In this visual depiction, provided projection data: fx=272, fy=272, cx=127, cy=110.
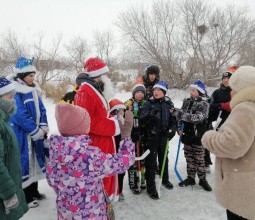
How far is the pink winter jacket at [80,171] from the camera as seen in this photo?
2.06m

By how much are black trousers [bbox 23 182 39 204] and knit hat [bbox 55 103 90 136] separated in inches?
A: 71.9

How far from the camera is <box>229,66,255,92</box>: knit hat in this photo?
6.74ft

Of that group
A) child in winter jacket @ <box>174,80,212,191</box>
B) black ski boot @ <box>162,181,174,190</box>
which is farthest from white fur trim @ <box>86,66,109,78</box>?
black ski boot @ <box>162,181,174,190</box>

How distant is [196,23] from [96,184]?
52.3 ft

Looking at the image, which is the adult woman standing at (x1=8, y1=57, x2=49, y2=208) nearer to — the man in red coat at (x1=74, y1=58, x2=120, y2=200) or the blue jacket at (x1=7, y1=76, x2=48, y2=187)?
the blue jacket at (x1=7, y1=76, x2=48, y2=187)

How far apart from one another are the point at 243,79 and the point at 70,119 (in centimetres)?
136

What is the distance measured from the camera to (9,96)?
2.62 meters

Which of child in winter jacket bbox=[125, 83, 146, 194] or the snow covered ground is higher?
child in winter jacket bbox=[125, 83, 146, 194]

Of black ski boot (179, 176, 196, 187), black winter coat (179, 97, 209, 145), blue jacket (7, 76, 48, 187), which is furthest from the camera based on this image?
black ski boot (179, 176, 196, 187)

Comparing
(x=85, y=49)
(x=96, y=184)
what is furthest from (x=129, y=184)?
(x=85, y=49)

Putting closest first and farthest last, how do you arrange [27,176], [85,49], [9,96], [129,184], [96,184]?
[96,184]
[9,96]
[27,176]
[129,184]
[85,49]

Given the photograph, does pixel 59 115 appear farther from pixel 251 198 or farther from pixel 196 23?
pixel 196 23

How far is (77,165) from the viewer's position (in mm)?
2072

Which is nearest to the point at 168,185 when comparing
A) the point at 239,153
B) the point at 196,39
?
the point at 239,153
